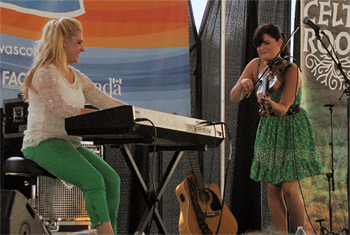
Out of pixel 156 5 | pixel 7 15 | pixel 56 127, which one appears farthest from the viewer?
pixel 156 5

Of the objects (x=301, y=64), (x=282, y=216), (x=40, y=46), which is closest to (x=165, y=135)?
(x=40, y=46)

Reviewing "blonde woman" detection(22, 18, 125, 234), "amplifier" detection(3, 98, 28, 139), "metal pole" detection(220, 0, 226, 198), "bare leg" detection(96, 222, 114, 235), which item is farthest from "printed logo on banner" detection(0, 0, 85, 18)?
"bare leg" detection(96, 222, 114, 235)

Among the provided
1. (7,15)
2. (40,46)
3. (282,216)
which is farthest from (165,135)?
(7,15)

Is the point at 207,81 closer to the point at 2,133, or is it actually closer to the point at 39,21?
the point at 39,21

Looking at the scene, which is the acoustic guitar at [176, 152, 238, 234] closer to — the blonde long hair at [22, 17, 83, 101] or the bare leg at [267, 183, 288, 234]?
the bare leg at [267, 183, 288, 234]

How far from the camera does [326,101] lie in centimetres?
431

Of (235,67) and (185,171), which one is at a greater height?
(235,67)

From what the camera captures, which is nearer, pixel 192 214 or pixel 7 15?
pixel 192 214

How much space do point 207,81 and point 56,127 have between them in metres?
1.97

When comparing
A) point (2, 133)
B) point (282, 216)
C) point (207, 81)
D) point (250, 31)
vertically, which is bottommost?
point (282, 216)

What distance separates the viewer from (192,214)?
129 inches

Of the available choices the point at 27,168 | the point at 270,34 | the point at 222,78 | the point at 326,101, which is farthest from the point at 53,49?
the point at 326,101

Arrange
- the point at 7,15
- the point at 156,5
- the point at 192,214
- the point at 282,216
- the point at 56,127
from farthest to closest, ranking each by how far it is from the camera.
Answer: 1. the point at 156,5
2. the point at 7,15
3. the point at 282,216
4. the point at 192,214
5. the point at 56,127

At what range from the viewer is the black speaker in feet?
6.56
